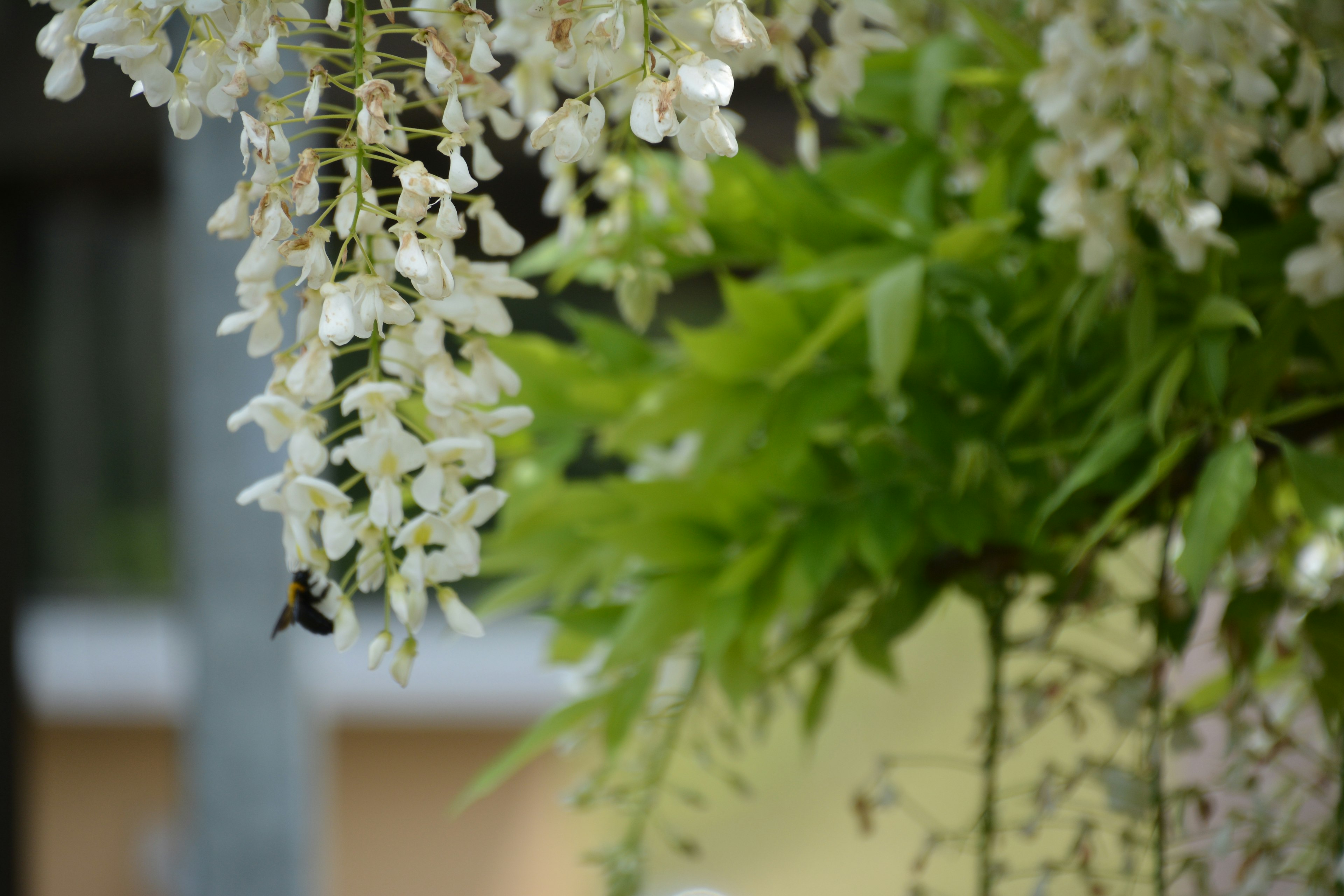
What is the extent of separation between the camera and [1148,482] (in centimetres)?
29

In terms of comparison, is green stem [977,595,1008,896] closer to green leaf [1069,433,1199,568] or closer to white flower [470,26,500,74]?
green leaf [1069,433,1199,568]

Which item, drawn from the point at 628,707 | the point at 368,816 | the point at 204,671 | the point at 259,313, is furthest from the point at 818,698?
the point at 368,816

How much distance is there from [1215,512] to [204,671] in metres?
0.87

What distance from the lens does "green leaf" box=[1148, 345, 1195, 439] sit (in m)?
0.31

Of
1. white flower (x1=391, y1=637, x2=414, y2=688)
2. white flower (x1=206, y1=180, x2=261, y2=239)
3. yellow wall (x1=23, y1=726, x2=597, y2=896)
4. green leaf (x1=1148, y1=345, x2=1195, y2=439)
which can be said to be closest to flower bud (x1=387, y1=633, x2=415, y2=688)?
white flower (x1=391, y1=637, x2=414, y2=688)

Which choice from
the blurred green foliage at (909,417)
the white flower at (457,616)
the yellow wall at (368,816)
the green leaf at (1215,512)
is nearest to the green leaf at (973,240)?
the blurred green foliage at (909,417)

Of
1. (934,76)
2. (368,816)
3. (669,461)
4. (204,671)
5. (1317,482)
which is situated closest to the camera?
(1317,482)

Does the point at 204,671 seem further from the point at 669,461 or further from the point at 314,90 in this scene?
the point at 314,90

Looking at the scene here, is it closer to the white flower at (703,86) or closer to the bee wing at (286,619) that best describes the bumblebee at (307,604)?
the bee wing at (286,619)

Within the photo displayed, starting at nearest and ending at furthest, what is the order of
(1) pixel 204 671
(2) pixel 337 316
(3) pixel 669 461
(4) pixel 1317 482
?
(2) pixel 337 316
(4) pixel 1317 482
(3) pixel 669 461
(1) pixel 204 671

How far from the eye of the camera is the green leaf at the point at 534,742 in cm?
42

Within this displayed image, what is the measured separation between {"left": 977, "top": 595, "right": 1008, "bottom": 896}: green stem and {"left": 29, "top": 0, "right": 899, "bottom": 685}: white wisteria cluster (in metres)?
0.22

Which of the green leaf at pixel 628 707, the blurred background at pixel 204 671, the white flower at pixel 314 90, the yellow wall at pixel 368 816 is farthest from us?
the yellow wall at pixel 368 816

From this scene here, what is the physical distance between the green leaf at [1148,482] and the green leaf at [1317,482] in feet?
0.09
